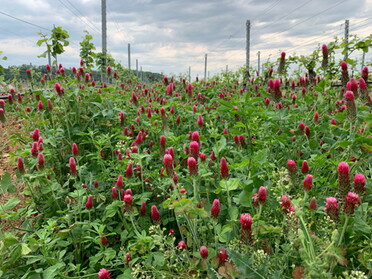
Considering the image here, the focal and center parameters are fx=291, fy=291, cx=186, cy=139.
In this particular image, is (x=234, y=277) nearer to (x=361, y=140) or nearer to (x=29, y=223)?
(x=361, y=140)

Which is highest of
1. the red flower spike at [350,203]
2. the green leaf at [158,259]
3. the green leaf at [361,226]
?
the red flower spike at [350,203]

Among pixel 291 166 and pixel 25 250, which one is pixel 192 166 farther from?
pixel 25 250

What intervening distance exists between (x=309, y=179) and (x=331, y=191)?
0.72 metres

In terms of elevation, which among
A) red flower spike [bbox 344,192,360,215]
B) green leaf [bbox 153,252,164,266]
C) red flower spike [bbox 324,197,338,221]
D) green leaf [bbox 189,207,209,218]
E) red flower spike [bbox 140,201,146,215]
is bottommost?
green leaf [bbox 153,252,164,266]

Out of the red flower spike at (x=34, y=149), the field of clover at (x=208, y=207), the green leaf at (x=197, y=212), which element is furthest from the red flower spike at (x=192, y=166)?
the red flower spike at (x=34, y=149)

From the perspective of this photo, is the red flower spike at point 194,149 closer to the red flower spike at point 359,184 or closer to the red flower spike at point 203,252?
the red flower spike at point 203,252

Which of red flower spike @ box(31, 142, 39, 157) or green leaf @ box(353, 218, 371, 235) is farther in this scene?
red flower spike @ box(31, 142, 39, 157)

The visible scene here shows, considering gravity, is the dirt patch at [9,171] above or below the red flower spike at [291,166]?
below

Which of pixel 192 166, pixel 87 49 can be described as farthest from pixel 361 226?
pixel 87 49

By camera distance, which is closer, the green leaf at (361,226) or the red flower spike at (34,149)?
the green leaf at (361,226)

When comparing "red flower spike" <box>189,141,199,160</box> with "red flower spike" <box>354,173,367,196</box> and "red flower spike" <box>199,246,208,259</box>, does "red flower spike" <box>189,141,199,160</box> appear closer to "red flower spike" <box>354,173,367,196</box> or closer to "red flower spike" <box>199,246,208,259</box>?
→ "red flower spike" <box>199,246,208,259</box>

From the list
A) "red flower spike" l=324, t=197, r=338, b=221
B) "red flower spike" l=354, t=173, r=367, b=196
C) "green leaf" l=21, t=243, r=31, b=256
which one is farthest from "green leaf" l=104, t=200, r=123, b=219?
"red flower spike" l=354, t=173, r=367, b=196

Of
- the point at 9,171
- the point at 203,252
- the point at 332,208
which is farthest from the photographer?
the point at 9,171

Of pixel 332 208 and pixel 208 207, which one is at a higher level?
pixel 332 208
